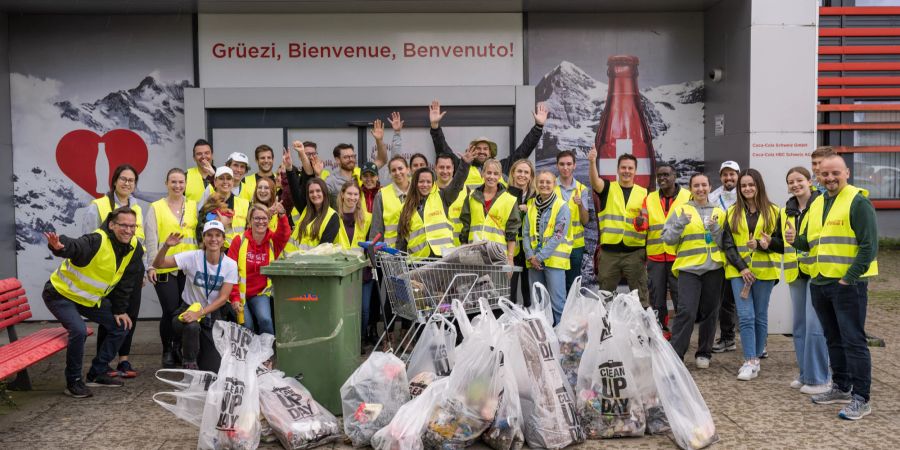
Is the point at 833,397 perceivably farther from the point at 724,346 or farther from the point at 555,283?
the point at 555,283

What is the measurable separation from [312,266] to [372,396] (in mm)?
1005

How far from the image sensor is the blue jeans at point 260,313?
631 cm

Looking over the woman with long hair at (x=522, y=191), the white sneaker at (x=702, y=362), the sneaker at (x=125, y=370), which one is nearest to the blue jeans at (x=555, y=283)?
the woman with long hair at (x=522, y=191)

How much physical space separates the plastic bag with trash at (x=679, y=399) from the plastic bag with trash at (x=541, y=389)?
56 cm

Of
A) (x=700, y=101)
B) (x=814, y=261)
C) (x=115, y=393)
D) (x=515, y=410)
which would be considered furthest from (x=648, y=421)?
(x=700, y=101)

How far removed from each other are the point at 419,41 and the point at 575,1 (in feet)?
5.94

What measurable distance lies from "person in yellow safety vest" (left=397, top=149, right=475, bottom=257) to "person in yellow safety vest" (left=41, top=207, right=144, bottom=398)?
2246 mm

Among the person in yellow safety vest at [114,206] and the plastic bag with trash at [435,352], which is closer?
the plastic bag with trash at [435,352]

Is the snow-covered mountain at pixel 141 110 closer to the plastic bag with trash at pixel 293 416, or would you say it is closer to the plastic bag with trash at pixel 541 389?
the plastic bag with trash at pixel 293 416

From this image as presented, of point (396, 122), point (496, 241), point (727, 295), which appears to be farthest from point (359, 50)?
point (727, 295)

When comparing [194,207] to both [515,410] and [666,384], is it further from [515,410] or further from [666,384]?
[666,384]

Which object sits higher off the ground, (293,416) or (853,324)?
(853,324)

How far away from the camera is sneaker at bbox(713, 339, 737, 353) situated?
715 cm

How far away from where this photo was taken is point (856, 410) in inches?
201
